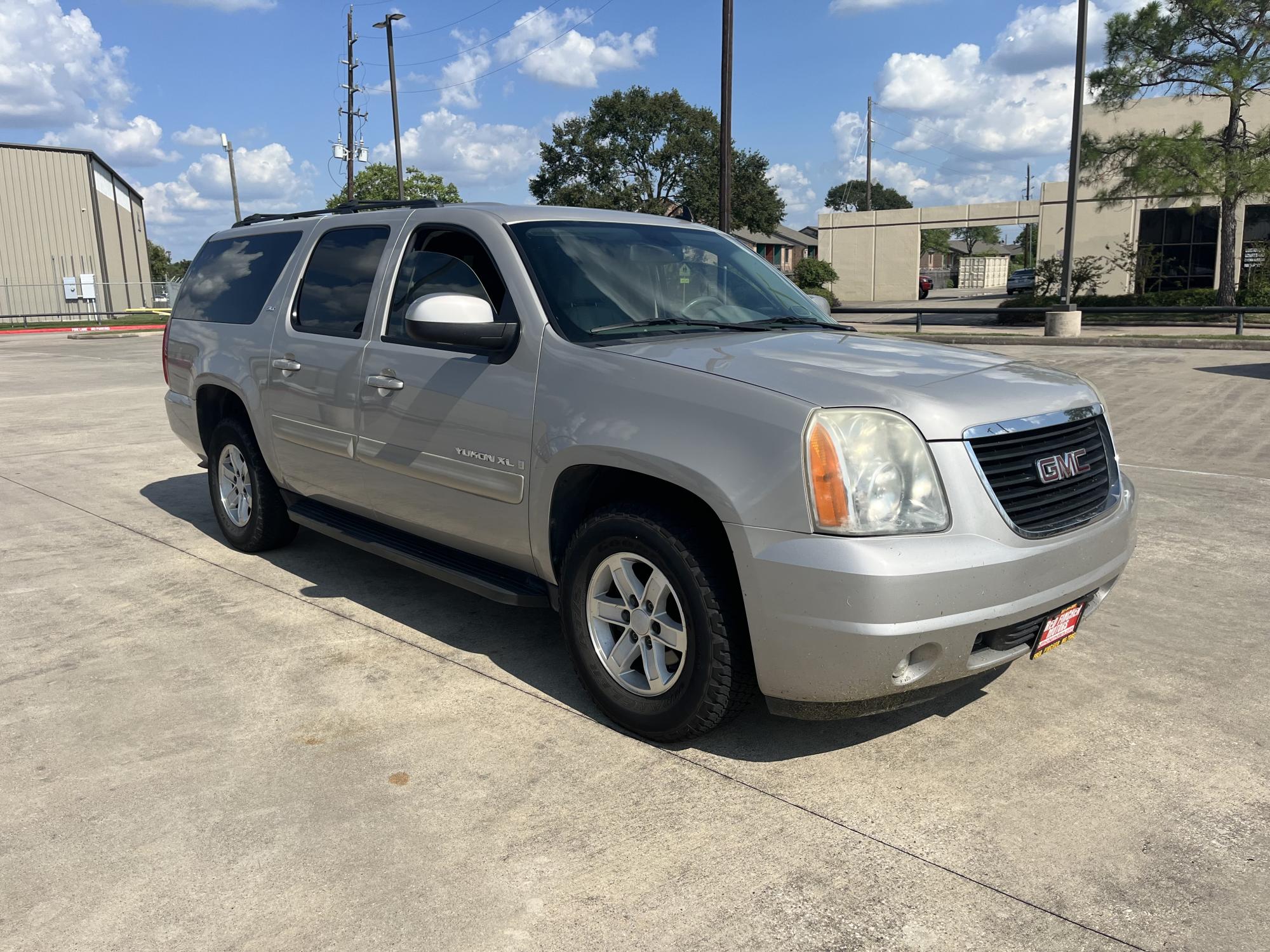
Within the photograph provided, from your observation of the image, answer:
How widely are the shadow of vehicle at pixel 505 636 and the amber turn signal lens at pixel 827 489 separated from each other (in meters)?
0.84

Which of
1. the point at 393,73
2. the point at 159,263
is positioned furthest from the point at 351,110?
the point at 159,263

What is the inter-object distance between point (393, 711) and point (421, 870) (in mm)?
1069

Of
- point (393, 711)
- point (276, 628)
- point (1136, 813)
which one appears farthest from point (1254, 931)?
point (276, 628)

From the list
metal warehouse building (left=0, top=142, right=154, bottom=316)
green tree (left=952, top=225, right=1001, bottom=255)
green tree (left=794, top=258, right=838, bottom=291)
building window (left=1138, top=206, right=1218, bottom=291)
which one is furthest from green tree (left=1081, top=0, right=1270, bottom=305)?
green tree (left=952, top=225, right=1001, bottom=255)

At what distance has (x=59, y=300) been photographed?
165 feet

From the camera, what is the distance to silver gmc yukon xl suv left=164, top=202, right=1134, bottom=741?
2.96m

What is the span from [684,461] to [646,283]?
1285 mm

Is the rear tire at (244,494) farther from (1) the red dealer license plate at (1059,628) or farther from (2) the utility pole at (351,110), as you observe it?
(2) the utility pole at (351,110)

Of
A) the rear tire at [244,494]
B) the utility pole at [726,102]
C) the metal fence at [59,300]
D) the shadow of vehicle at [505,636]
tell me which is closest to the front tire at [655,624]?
the shadow of vehicle at [505,636]

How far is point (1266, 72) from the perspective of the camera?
25266 millimetres

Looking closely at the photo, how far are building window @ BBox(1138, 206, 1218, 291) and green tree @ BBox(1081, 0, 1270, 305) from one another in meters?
Answer: 6.56

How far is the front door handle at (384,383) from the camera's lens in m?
4.30

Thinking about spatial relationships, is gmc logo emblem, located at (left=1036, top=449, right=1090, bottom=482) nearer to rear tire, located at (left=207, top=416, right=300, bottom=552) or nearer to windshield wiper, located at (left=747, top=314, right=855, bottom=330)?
windshield wiper, located at (left=747, top=314, right=855, bottom=330)

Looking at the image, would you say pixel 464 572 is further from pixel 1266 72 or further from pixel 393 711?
pixel 1266 72
